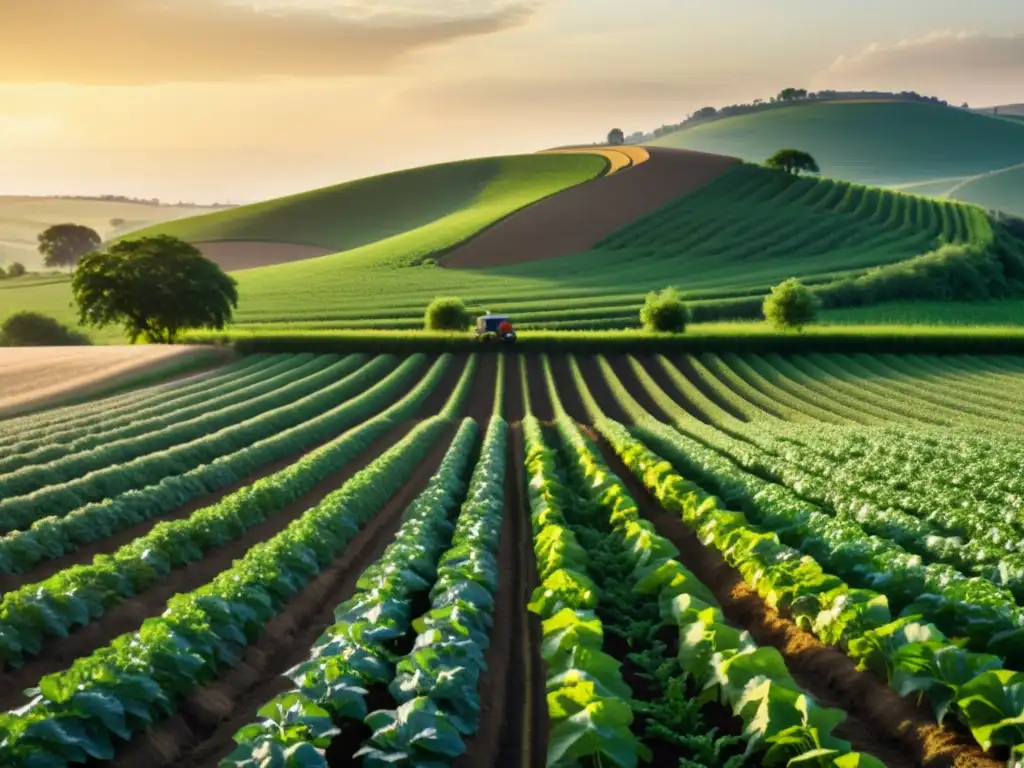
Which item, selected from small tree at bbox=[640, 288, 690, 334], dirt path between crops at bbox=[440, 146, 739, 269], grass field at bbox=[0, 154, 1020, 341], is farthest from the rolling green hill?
small tree at bbox=[640, 288, 690, 334]

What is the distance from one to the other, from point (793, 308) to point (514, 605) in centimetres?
5468

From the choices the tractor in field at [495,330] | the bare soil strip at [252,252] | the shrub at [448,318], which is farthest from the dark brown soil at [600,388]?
the bare soil strip at [252,252]

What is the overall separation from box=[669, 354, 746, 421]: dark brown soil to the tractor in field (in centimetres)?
1026

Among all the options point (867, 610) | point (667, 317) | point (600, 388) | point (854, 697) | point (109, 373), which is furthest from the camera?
point (667, 317)

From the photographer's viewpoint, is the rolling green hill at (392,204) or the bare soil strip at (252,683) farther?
the rolling green hill at (392,204)

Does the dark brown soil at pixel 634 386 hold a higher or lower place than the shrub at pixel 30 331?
lower

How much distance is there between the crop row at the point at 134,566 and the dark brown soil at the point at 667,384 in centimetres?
2079

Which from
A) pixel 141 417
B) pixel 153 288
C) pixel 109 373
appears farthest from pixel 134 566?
pixel 153 288

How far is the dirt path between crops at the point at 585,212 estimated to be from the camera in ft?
349

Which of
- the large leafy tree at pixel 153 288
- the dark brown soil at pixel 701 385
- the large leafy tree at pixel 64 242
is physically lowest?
the dark brown soil at pixel 701 385

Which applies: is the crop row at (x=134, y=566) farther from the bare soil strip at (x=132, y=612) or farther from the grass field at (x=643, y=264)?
the grass field at (x=643, y=264)

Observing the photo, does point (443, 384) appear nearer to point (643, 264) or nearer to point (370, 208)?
point (643, 264)

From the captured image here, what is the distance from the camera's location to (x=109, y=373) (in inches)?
1976

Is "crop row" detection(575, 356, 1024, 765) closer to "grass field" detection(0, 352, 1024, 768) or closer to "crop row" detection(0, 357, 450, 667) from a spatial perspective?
"grass field" detection(0, 352, 1024, 768)
